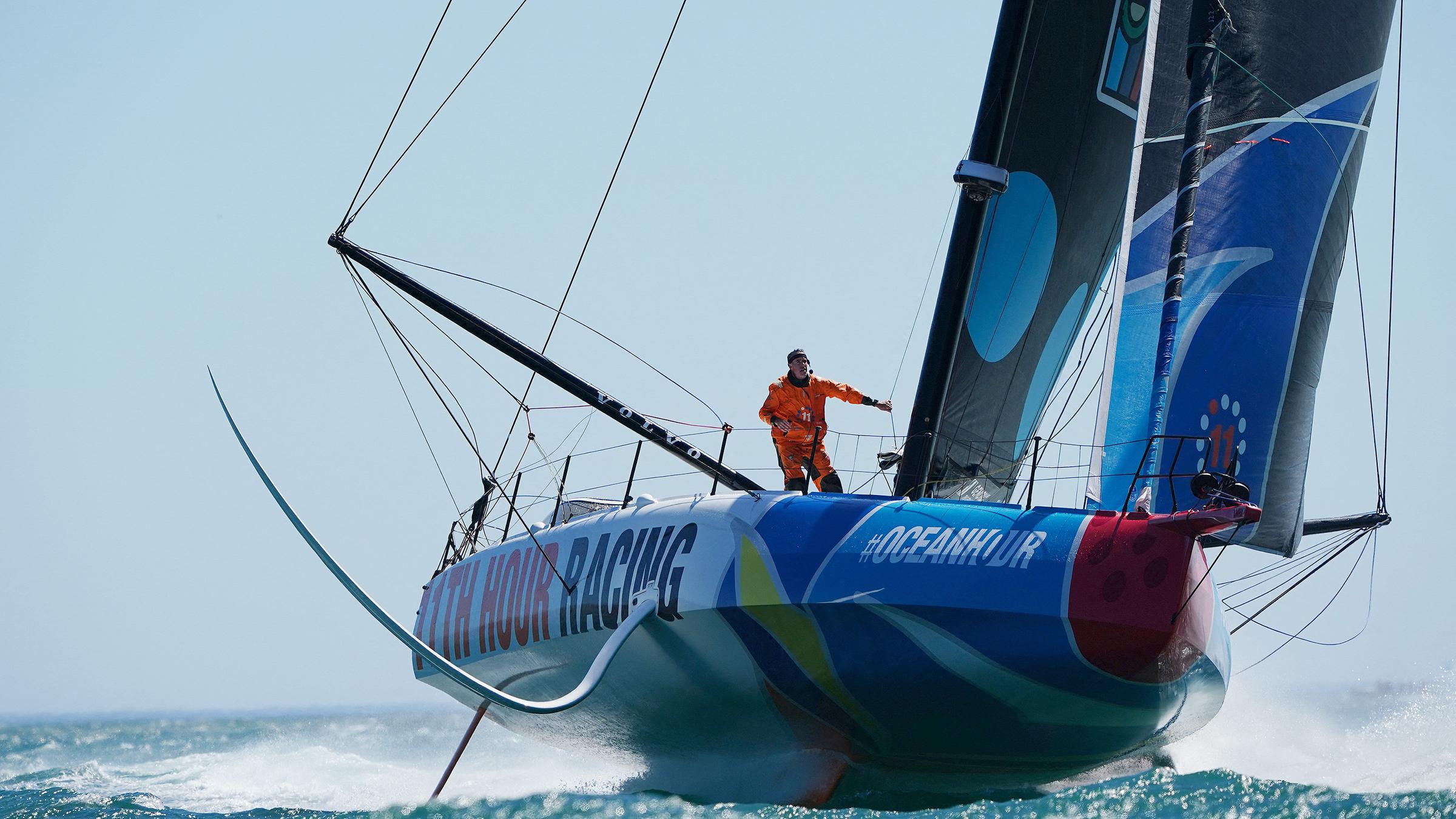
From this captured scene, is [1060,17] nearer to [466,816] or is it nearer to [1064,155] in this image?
[1064,155]

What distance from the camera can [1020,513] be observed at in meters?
5.75

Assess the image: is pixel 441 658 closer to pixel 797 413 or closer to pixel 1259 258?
pixel 797 413

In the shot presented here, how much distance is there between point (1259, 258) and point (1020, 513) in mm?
2478

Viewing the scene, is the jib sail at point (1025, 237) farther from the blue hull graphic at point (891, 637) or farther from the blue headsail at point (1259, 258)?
the blue hull graphic at point (891, 637)

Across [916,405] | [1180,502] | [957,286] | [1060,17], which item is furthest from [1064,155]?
[1180,502]

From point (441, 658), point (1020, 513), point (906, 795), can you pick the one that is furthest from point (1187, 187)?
point (441, 658)

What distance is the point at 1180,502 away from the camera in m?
6.21

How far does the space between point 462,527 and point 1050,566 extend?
6736 mm

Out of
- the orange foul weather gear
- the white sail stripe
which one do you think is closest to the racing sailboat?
the white sail stripe

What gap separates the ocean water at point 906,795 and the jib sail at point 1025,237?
1798 mm

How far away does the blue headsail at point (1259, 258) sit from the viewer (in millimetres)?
6828

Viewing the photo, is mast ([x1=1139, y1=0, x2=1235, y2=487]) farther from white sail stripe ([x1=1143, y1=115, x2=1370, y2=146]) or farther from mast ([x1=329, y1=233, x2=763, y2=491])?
mast ([x1=329, y1=233, x2=763, y2=491])

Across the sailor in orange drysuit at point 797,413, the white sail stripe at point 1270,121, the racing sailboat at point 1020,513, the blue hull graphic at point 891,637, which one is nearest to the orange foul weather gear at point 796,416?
the sailor in orange drysuit at point 797,413

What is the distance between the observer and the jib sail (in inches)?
285
